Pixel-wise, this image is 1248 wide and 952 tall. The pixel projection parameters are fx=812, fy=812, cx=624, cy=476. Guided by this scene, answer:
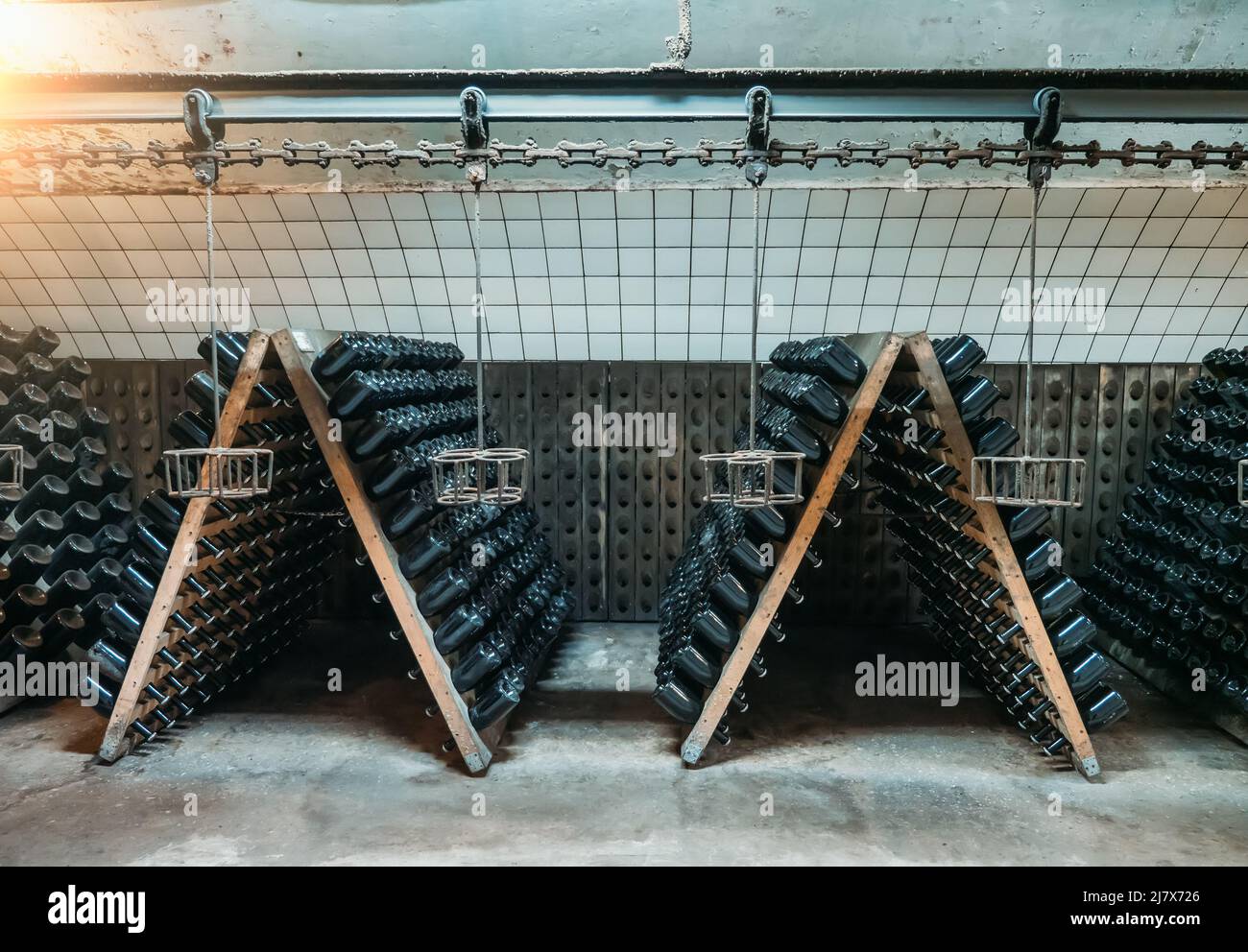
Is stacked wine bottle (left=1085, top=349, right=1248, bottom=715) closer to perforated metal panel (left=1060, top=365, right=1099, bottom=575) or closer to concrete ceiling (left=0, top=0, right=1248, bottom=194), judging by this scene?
perforated metal panel (left=1060, top=365, right=1099, bottom=575)

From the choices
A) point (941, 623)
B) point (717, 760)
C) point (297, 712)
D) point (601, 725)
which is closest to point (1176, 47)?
point (941, 623)

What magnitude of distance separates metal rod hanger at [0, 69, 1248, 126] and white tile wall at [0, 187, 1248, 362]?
1.84m

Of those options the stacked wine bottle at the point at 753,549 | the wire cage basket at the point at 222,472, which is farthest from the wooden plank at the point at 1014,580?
the wire cage basket at the point at 222,472

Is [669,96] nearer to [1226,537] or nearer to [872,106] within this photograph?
[872,106]

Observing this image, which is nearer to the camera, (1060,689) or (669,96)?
(669,96)

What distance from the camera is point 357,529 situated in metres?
3.50

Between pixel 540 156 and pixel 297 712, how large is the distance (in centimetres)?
301

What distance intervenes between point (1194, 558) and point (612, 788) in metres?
3.38

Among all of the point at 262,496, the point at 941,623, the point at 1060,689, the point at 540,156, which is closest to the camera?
the point at 540,156

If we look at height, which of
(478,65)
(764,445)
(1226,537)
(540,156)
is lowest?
(1226,537)

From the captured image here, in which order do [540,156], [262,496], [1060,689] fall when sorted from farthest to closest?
[262,496] < [1060,689] < [540,156]

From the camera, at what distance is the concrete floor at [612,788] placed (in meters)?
2.88

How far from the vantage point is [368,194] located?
4.89 metres

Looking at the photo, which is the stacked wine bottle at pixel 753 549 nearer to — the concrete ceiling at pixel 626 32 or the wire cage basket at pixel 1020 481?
the wire cage basket at pixel 1020 481
